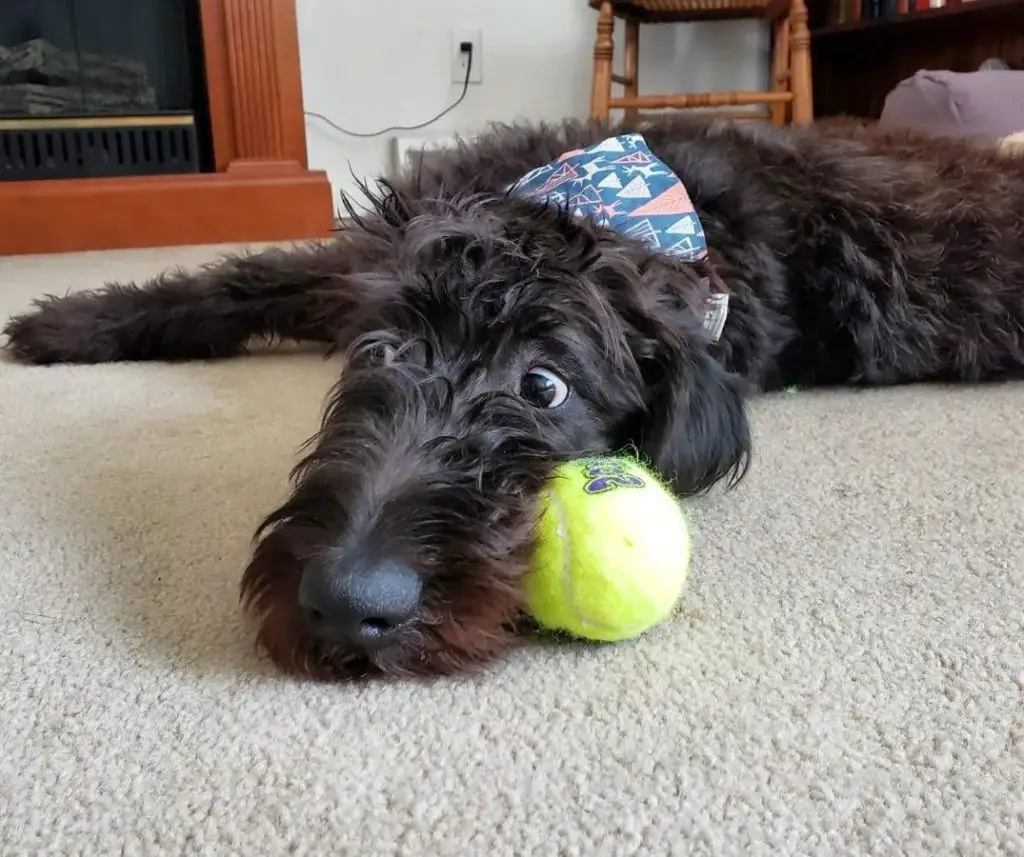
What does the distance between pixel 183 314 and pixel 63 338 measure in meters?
0.24

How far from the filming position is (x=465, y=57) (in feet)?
15.3

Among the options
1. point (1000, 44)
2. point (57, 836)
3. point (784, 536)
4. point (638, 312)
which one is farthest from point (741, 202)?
point (1000, 44)

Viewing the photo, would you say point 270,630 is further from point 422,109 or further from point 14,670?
point 422,109

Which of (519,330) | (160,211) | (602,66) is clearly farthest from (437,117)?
(519,330)

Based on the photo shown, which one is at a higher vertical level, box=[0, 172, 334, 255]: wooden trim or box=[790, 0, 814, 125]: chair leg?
box=[790, 0, 814, 125]: chair leg

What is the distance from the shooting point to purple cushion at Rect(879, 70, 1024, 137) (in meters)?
3.12

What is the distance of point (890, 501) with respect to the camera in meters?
1.35

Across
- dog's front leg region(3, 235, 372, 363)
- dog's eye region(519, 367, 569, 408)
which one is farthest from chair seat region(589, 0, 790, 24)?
dog's eye region(519, 367, 569, 408)

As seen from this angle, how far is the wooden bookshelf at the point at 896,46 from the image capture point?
3828 millimetres

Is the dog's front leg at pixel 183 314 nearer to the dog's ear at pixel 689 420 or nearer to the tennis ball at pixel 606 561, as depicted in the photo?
the dog's ear at pixel 689 420

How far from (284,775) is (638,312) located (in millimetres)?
671

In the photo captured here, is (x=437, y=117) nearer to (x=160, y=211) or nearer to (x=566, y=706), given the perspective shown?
(x=160, y=211)

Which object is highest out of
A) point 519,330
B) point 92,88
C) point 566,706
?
point 92,88

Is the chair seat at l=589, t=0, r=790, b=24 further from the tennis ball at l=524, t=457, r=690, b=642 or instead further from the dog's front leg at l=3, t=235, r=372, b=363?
the tennis ball at l=524, t=457, r=690, b=642
